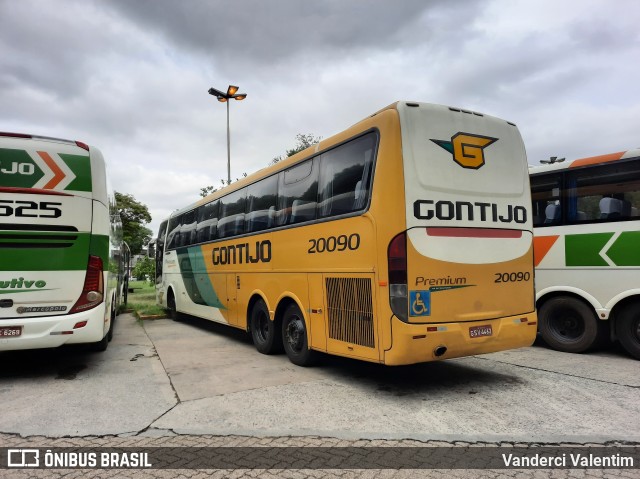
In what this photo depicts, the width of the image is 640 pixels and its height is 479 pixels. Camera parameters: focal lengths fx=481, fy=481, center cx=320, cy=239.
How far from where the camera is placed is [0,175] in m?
6.28

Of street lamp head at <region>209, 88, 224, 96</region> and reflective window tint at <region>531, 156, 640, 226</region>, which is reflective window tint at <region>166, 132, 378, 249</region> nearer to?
reflective window tint at <region>531, 156, 640, 226</region>

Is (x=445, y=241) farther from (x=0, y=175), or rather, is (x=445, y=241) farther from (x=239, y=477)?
(x=0, y=175)

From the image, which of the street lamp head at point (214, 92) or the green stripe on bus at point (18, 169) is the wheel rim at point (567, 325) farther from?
the street lamp head at point (214, 92)

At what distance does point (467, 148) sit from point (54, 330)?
18.8ft

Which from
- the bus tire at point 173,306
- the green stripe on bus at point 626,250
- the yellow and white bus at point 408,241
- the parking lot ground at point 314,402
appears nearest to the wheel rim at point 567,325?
the parking lot ground at point 314,402

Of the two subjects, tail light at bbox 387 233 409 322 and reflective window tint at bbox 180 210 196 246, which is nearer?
tail light at bbox 387 233 409 322

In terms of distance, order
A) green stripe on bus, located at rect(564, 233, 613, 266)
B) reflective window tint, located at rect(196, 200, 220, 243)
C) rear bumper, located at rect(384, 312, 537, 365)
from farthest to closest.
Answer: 1. reflective window tint, located at rect(196, 200, 220, 243)
2. green stripe on bus, located at rect(564, 233, 613, 266)
3. rear bumper, located at rect(384, 312, 537, 365)

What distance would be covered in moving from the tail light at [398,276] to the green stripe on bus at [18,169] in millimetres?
4828

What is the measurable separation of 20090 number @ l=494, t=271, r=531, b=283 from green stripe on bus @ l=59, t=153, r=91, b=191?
18.4 ft

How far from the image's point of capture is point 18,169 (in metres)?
6.38

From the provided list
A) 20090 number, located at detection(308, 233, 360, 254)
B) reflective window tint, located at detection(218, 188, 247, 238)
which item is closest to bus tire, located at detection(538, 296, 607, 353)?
20090 number, located at detection(308, 233, 360, 254)

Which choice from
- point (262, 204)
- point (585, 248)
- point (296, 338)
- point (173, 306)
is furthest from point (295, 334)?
point (173, 306)

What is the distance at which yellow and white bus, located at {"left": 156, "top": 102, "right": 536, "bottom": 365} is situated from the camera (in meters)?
5.21

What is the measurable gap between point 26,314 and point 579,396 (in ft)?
22.4
